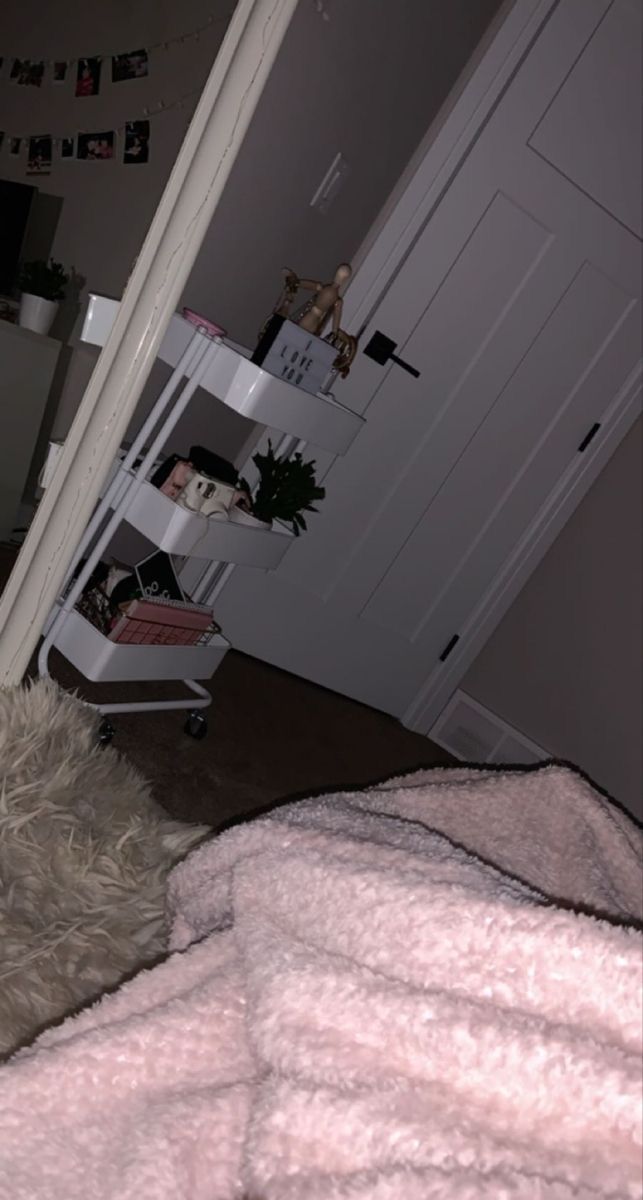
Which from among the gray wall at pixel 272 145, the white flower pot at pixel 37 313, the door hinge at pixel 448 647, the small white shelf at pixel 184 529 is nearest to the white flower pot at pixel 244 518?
the small white shelf at pixel 184 529

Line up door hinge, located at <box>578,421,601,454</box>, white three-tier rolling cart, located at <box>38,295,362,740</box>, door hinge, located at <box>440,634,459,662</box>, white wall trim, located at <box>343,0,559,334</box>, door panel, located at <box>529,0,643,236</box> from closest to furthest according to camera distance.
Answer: white three-tier rolling cart, located at <box>38,295,362,740</box> → white wall trim, located at <box>343,0,559,334</box> → door panel, located at <box>529,0,643,236</box> → door hinge, located at <box>578,421,601,454</box> → door hinge, located at <box>440,634,459,662</box>

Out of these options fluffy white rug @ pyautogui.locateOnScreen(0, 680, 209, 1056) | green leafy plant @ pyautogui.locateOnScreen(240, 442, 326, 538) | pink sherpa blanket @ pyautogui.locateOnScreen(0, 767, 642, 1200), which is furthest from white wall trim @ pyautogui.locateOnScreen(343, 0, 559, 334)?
pink sherpa blanket @ pyautogui.locateOnScreen(0, 767, 642, 1200)

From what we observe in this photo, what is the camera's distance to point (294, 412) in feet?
6.37

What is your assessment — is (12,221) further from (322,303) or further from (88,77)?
(322,303)

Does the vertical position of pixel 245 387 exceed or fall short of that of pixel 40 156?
it falls short

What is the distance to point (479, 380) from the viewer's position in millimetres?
2689

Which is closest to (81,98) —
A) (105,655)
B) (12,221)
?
(12,221)

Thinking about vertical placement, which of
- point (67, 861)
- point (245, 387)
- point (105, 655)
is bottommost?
point (105, 655)

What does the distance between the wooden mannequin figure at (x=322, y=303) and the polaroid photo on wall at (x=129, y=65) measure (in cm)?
93

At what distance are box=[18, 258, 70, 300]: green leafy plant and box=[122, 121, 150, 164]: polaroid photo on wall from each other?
0.18 m

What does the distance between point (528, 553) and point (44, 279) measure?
2.16 metres

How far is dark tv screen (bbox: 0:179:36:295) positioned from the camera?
1.07m

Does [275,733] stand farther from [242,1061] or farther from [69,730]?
[242,1061]

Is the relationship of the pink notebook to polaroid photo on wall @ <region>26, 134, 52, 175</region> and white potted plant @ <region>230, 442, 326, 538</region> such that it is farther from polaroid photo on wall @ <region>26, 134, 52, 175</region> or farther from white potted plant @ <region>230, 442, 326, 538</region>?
polaroid photo on wall @ <region>26, 134, 52, 175</region>
